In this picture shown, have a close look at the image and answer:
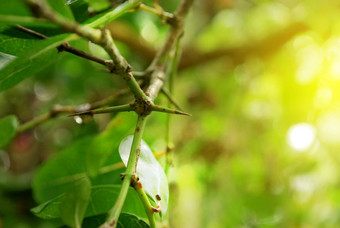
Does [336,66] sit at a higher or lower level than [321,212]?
higher

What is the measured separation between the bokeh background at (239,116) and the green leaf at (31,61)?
58 centimetres

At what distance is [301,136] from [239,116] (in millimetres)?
240

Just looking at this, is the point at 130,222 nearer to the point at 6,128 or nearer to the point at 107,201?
the point at 107,201

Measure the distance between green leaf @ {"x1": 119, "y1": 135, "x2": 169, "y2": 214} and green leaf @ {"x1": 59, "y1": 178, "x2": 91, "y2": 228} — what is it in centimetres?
4

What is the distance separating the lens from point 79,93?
1204 millimetres

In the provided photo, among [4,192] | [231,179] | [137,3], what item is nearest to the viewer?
[137,3]

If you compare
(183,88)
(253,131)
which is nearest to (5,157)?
(183,88)

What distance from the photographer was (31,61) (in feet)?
1.07

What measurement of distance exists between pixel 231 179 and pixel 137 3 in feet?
3.00

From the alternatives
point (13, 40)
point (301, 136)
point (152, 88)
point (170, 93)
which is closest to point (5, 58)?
point (13, 40)

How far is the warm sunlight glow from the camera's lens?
→ 114cm

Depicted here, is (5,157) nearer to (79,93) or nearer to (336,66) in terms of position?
(79,93)

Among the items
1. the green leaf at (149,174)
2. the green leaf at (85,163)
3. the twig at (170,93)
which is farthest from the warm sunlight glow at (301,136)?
the green leaf at (149,174)

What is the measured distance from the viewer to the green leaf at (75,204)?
12.6 inches
